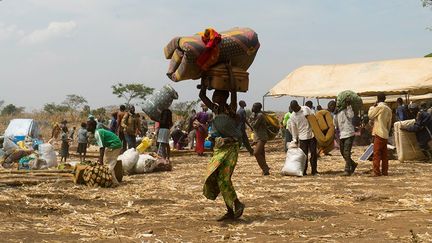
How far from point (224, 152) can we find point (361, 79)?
16415 mm

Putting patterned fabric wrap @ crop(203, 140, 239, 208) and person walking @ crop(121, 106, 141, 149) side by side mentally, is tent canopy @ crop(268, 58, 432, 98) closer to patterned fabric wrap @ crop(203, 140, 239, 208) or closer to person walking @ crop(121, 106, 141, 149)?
person walking @ crop(121, 106, 141, 149)

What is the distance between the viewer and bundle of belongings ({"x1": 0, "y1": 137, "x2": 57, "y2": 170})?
45.9ft

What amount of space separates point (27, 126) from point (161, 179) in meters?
14.0

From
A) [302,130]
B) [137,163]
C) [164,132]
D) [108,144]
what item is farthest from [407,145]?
[108,144]

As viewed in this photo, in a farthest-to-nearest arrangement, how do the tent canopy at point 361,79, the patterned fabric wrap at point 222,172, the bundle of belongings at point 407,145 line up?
the tent canopy at point 361,79 < the bundle of belongings at point 407,145 < the patterned fabric wrap at point 222,172

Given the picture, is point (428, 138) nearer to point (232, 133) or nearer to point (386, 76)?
point (386, 76)

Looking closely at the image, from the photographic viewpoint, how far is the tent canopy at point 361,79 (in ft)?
64.4

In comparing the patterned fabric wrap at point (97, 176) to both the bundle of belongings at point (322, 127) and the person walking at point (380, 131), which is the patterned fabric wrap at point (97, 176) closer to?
the bundle of belongings at point (322, 127)

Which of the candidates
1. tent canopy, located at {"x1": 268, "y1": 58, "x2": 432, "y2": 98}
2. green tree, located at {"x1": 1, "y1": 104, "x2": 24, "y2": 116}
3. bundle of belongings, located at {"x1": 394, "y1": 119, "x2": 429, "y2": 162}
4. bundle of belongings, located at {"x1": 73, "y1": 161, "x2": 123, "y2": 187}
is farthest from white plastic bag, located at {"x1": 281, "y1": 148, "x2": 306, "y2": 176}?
green tree, located at {"x1": 1, "y1": 104, "x2": 24, "y2": 116}

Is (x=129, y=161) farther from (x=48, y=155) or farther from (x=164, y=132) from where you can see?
(x=48, y=155)

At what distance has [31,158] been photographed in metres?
14.3

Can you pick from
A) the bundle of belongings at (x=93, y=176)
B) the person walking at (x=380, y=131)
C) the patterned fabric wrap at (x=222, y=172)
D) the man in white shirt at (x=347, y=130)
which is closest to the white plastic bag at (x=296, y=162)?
the man in white shirt at (x=347, y=130)

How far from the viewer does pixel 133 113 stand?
51.8 ft

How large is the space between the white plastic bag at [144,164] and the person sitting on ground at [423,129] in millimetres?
7194
